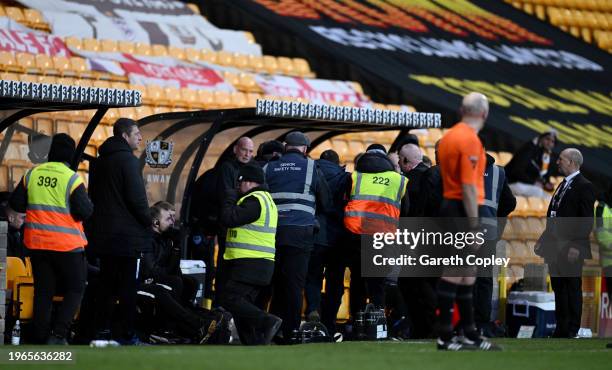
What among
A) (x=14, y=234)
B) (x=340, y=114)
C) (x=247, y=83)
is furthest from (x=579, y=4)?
(x=14, y=234)

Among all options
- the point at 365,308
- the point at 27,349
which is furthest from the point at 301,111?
the point at 27,349

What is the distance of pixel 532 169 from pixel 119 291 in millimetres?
11228

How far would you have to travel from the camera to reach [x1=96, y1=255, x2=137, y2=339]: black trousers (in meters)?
11.8

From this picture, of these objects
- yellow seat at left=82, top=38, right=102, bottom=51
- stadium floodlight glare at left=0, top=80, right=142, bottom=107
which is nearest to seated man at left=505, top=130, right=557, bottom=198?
yellow seat at left=82, top=38, right=102, bottom=51

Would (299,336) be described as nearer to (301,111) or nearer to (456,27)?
(301,111)

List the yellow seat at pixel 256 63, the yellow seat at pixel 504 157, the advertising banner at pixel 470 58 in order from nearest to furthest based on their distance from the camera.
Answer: the yellow seat at pixel 504 157, the yellow seat at pixel 256 63, the advertising banner at pixel 470 58

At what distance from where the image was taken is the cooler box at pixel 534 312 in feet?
52.2

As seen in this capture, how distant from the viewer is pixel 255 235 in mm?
12023

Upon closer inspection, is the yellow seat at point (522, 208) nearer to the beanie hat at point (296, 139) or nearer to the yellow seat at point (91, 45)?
the yellow seat at point (91, 45)

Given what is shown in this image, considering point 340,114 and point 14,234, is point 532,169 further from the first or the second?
point 14,234

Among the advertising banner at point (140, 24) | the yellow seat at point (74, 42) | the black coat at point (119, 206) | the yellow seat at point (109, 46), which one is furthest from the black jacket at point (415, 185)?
the advertising banner at point (140, 24)

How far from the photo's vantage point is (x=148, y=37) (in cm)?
2275

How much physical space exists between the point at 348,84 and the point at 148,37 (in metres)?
3.56

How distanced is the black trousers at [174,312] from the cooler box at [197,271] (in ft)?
2.72
